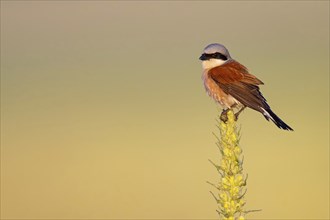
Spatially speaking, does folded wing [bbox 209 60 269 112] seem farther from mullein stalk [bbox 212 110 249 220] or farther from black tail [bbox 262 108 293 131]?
mullein stalk [bbox 212 110 249 220]

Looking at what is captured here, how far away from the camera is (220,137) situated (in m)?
3.25

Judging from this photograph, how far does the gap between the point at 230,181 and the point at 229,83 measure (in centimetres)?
665

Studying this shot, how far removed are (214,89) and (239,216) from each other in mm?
7065

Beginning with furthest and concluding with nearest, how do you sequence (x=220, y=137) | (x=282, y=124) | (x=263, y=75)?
1. (x=263, y=75)
2. (x=282, y=124)
3. (x=220, y=137)

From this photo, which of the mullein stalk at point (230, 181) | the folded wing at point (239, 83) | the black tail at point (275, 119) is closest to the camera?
the mullein stalk at point (230, 181)

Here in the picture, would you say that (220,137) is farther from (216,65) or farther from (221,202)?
(216,65)

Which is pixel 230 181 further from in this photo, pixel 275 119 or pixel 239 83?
pixel 239 83

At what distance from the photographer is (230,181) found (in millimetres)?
2754

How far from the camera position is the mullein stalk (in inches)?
101

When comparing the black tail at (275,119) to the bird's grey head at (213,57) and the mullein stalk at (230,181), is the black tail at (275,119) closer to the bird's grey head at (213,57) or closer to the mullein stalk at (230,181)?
the bird's grey head at (213,57)

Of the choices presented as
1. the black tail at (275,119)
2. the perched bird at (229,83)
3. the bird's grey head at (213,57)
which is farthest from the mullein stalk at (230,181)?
the bird's grey head at (213,57)

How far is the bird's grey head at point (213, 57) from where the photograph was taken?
965 centimetres

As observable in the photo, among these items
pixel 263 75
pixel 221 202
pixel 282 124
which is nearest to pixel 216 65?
pixel 282 124

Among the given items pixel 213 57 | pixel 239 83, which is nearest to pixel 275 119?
pixel 239 83
